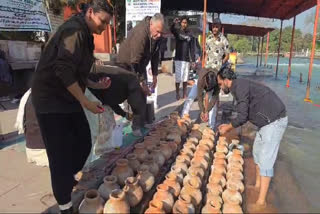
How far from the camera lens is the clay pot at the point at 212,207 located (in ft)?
6.65

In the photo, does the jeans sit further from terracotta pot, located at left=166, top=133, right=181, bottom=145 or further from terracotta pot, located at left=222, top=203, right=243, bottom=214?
terracotta pot, located at left=166, top=133, right=181, bottom=145

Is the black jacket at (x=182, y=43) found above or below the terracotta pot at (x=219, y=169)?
above

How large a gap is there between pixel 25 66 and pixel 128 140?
174 inches

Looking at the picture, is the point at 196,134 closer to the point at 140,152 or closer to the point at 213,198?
the point at 140,152

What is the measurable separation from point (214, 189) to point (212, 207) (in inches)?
10.5

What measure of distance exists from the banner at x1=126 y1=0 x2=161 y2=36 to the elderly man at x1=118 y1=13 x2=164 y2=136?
135cm

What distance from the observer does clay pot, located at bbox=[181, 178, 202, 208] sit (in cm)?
217

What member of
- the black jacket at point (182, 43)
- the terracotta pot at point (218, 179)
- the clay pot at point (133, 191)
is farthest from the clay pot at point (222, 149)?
the black jacket at point (182, 43)

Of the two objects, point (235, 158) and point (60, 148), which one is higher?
point (60, 148)

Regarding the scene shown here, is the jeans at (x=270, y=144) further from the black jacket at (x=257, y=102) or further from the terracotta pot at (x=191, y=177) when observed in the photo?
the terracotta pot at (x=191, y=177)

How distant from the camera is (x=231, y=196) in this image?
7.24ft

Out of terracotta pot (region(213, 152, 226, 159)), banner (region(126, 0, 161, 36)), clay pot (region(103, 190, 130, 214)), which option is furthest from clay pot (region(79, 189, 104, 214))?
banner (region(126, 0, 161, 36))

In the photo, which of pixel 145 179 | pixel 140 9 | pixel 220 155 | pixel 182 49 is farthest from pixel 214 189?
pixel 182 49

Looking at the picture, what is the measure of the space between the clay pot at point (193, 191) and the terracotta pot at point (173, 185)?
51 millimetres
